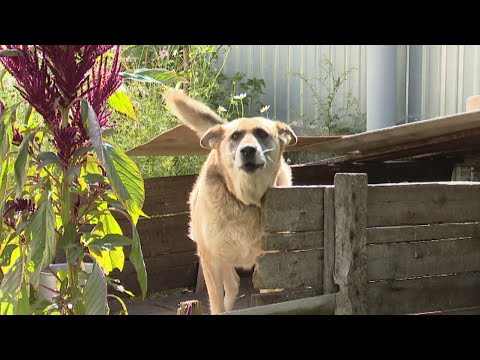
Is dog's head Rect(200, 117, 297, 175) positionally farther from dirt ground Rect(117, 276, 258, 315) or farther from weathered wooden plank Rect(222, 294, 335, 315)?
dirt ground Rect(117, 276, 258, 315)

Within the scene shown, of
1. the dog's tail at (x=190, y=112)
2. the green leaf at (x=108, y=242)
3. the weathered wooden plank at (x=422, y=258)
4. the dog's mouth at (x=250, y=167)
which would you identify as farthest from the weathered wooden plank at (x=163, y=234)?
the green leaf at (x=108, y=242)

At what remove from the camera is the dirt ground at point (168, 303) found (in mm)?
5504

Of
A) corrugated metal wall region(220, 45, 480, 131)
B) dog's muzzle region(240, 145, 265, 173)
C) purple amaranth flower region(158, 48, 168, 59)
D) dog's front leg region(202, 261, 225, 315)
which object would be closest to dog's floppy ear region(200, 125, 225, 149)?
dog's muzzle region(240, 145, 265, 173)

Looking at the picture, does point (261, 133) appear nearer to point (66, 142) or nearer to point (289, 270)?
point (289, 270)

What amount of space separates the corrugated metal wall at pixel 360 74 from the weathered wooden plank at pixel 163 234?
2771 millimetres

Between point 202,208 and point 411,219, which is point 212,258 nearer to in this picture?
point 202,208

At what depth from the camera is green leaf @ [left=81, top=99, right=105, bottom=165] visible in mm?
2268

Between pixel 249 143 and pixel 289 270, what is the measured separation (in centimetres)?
92

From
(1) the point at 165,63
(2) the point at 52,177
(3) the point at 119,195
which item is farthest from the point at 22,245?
(1) the point at 165,63

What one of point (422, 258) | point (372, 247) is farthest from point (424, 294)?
point (372, 247)

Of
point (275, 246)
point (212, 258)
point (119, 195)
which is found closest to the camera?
point (119, 195)

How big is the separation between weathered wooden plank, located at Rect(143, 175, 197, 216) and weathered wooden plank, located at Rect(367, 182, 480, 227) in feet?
8.78

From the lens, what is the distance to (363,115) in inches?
307

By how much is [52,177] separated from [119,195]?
16.9 inches
